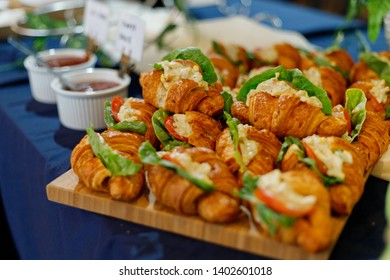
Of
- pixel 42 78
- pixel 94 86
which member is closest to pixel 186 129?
pixel 94 86

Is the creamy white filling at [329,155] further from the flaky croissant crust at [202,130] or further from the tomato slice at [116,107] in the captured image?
the tomato slice at [116,107]

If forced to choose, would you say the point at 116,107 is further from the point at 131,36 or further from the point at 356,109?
the point at 356,109

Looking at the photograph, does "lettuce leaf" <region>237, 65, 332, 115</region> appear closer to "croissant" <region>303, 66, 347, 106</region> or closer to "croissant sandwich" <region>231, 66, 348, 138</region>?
"croissant sandwich" <region>231, 66, 348, 138</region>

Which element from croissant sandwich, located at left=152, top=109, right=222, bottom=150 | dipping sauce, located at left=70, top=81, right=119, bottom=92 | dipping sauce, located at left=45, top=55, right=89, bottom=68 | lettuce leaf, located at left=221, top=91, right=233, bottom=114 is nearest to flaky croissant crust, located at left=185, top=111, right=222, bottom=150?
croissant sandwich, located at left=152, top=109, right=222, bottom=150

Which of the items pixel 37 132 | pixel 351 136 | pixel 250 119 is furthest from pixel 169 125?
pixel 37 132

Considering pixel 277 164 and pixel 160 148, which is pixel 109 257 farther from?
pixel 277 164
